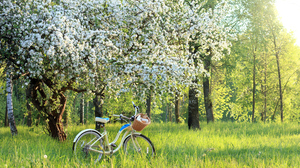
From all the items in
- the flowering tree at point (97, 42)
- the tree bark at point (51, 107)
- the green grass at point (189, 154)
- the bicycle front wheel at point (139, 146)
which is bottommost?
the green grass at point (189, 154)

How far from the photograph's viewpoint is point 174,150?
23.3 ft

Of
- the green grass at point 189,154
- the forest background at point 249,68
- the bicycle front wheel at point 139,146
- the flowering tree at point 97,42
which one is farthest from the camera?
the forest background at point 249,68

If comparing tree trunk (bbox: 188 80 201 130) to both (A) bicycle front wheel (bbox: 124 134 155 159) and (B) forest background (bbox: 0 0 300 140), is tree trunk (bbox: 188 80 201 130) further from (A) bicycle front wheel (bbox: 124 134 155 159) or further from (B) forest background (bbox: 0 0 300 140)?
(A) bicycle front wheel (bbox: 124 134 155 159)

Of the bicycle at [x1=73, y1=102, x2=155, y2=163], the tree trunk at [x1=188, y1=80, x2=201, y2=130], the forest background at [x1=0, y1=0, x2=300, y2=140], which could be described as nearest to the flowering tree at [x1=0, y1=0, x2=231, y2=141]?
the bicycle at [x1=73, y1=102, x2=155, y2=163]

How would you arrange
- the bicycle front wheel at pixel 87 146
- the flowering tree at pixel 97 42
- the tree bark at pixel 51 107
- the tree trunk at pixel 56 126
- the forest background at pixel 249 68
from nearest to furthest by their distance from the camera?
the bicycle front wheel at pixel 87 146
the flowering tree at pixel 97 42
the tree bark at pixel 51 107
the tree trunk at pixel 56 126
the forest background at pixel 249 68

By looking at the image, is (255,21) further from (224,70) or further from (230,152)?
(230,152)

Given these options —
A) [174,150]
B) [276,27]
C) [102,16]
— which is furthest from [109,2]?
[276,27]

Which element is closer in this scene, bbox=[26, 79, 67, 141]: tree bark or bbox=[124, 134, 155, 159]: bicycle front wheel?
bbox=[124, 134, 155, 159]: bicycle front wheel

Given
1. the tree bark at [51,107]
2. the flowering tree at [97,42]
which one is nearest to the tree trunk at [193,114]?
the flowering tree at [97,42]

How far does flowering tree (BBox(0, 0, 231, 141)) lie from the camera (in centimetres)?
631

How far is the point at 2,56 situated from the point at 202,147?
7039 mm

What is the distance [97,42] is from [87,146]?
301 centimetres

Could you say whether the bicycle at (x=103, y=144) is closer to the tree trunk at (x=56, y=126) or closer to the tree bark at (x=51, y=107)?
the tree bark at (x=51, y=107)

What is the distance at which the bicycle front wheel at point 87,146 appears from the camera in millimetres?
5500
